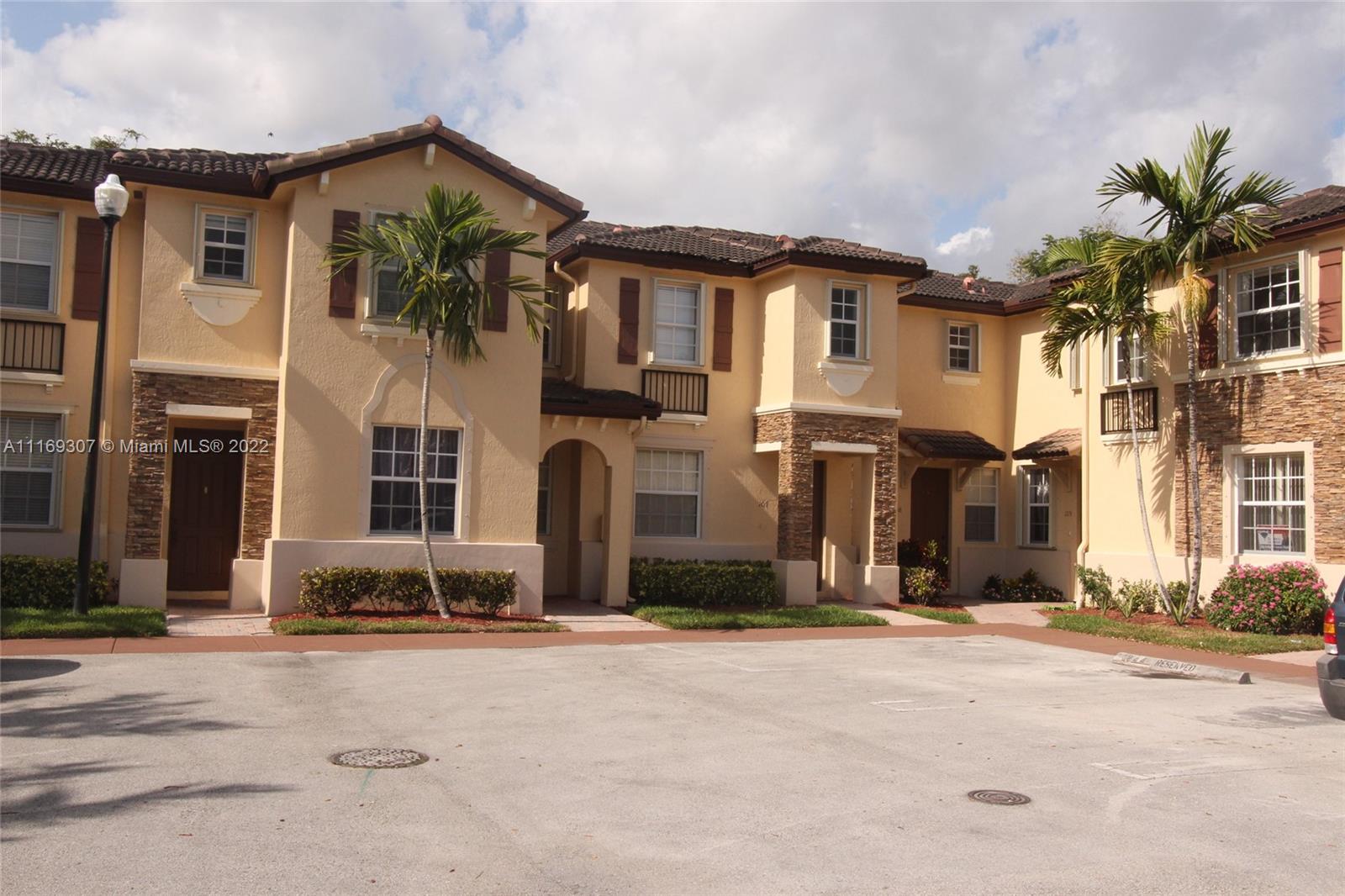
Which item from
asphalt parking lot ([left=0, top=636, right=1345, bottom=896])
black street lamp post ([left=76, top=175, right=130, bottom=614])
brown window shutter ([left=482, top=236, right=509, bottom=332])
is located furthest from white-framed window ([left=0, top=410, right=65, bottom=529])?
brown window shutter ([left=482, top=236, right=509, bottom=332])

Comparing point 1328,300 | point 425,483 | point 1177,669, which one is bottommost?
point 1177,669

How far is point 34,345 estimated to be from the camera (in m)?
18.0

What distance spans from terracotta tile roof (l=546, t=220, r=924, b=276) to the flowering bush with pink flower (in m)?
8.09

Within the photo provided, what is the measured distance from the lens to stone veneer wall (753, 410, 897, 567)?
70.6 ft

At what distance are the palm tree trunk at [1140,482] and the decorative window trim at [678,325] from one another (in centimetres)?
760

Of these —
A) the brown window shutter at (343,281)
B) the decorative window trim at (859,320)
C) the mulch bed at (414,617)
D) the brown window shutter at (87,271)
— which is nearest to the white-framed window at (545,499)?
the mulch bed at (414,617)

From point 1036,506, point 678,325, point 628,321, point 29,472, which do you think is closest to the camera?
point 29,472

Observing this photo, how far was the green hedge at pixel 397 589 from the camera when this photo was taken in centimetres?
1716

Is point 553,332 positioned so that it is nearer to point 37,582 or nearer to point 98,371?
point 98,371

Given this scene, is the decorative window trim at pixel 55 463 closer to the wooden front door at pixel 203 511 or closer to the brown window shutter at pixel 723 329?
the wooden front door at pixel 203 511

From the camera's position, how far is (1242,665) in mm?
15031

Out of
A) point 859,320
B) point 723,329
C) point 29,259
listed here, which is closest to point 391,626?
point 29,259

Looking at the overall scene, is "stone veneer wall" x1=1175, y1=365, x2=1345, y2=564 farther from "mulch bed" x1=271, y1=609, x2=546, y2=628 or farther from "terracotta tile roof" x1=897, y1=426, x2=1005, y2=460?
"mulch bed" x1=271, y1=609, x2=546, y2=628

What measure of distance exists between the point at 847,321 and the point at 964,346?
453 cm
